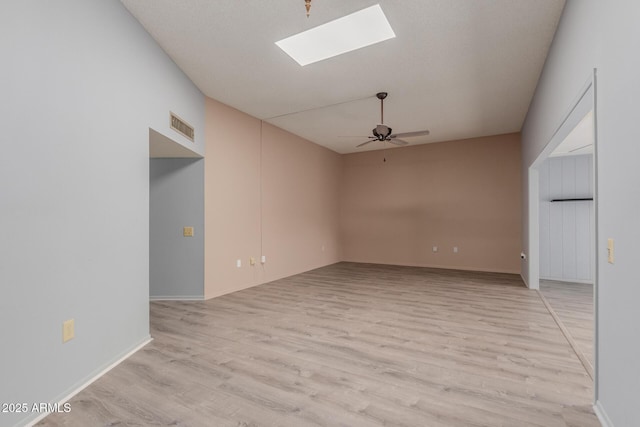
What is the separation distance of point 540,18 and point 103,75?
3.81 m

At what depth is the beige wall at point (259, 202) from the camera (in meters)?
4.69

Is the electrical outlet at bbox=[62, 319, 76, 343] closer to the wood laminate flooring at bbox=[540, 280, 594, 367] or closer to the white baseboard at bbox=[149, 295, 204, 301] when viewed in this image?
the white baseboard at bbox=[149, 295, 204, 301]

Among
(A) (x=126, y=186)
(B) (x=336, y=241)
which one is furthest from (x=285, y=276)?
(A) (x=126, y=186)

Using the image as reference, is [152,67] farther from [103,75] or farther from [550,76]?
[550,76]

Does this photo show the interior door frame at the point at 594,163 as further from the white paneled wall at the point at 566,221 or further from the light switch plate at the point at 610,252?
the white paneled wall at the point at 566,221

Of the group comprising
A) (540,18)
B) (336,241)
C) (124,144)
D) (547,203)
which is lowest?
(336,241)

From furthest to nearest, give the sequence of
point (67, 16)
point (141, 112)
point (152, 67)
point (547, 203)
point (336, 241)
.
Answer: point (336, 241)
point (547, 203)
point (152, 67)
point (141, 112)
point (67, 16)

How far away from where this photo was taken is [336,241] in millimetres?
8617

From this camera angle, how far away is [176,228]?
4492 mm

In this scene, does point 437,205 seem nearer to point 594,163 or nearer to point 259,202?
point 259,202

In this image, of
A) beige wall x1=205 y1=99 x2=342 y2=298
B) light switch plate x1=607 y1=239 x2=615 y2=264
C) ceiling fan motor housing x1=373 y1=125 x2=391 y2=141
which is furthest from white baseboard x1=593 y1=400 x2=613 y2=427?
beige wall x1=205 y1=99 x2=342 y2=298

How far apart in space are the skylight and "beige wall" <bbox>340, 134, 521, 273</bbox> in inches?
200

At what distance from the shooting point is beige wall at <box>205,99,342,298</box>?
4.69 m

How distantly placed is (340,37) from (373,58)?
504mm
